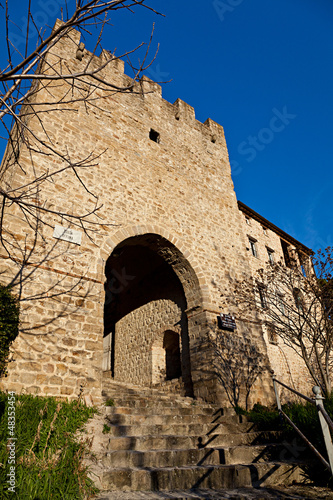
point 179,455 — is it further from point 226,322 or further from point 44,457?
point 226,322

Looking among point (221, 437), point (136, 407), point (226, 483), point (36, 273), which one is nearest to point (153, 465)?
point (226, 483)

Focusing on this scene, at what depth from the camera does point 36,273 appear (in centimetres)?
543

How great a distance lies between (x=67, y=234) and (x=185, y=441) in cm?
399

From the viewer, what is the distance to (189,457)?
3.75 metres

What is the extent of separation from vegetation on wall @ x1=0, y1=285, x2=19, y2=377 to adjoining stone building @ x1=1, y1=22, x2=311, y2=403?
0.94ft

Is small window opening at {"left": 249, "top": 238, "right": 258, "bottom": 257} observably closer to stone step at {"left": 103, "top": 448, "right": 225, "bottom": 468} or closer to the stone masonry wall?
the stone masonry wall

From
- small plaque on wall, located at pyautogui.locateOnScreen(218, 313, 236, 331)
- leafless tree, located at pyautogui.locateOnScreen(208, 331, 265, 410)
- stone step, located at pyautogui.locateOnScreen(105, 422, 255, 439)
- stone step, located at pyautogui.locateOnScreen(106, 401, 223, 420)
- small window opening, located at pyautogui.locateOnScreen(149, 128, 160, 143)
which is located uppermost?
small window opening, located at pyautogui.locateOnScreen(149, 128, 160, 143)

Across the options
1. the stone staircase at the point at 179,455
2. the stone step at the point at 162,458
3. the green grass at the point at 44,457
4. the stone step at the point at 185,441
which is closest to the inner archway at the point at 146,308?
the stone staircase at the point at 179,455

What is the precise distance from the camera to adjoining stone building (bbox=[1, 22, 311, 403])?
5.31 meters

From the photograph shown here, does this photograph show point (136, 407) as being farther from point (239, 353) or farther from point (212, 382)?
point (239, 353)

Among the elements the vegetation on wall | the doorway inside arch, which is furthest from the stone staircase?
the doorway inside arch

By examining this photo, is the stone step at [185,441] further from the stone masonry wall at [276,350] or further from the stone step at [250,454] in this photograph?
the stone masonry wall at [276,350]

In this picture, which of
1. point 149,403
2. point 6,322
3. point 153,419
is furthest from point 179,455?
point 6,322

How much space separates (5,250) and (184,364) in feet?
17.3
